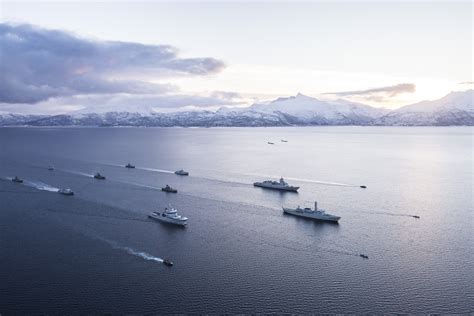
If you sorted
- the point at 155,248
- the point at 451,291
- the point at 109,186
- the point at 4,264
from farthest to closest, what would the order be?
the point at 109,186 → the point at 155,248 → the point at 4,264 → the point at 451,291

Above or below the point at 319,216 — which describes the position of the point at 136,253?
below

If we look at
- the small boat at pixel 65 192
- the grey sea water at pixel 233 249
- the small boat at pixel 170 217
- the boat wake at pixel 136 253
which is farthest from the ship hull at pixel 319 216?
the small boat at pixel 65 192

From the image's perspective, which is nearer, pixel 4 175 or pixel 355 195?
pixel 355 195

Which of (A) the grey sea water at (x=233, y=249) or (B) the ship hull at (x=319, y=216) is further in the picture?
(B) the ship hull at (x=319, y=216)

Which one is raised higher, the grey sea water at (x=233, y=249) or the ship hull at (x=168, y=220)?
the ship hull at (x=168, y=220)

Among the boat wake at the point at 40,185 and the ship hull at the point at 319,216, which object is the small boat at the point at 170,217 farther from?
the boat wake at the point at 40,185

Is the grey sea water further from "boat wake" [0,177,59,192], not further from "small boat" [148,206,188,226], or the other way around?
"small boat" [148,206,188,226]

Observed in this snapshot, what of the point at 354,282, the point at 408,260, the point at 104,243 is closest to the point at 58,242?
the point at 104,243

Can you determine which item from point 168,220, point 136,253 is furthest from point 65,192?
point 136,253

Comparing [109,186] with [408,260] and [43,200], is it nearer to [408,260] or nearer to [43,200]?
[43,200]

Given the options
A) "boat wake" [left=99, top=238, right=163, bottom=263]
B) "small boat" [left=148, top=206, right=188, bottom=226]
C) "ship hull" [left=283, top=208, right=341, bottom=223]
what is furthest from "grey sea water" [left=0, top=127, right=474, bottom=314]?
"small boat" [left=148, top=206, right=188, bottom=226]

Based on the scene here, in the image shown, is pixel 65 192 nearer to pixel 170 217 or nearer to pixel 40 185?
pixel 40 185
